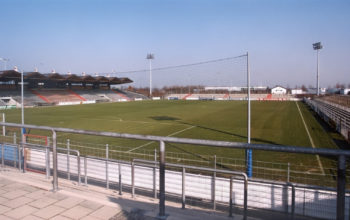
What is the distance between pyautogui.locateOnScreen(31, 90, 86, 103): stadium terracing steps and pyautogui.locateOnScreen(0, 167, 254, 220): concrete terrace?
5501 centimetres

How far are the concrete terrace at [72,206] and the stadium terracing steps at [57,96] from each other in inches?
2166

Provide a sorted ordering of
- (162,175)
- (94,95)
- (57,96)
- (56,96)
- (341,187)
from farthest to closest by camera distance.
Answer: (94,95) < (57,96) < (56,96) < (162,175) < (341,187)

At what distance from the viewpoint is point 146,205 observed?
11.9ft

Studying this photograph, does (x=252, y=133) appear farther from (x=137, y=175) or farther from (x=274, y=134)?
(x=137, y=175)

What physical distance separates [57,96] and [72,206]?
61499 millimetres

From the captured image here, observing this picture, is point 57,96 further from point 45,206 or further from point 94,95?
point 45,206

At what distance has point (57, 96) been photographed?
5991 cm

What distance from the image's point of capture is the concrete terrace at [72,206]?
3268 millimetres

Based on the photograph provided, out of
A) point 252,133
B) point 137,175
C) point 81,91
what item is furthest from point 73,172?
point 81,91

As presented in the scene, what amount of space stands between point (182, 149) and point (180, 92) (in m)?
88.1

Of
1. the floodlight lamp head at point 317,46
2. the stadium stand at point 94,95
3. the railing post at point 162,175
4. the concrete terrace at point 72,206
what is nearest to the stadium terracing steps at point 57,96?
the stadium stand at point 94,95

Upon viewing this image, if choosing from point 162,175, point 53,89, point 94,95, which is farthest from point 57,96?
point 162,175

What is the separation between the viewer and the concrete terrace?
3268 mm

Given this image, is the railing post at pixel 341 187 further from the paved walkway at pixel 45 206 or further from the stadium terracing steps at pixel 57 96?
the stadium terracing steps at pixel 57 96
